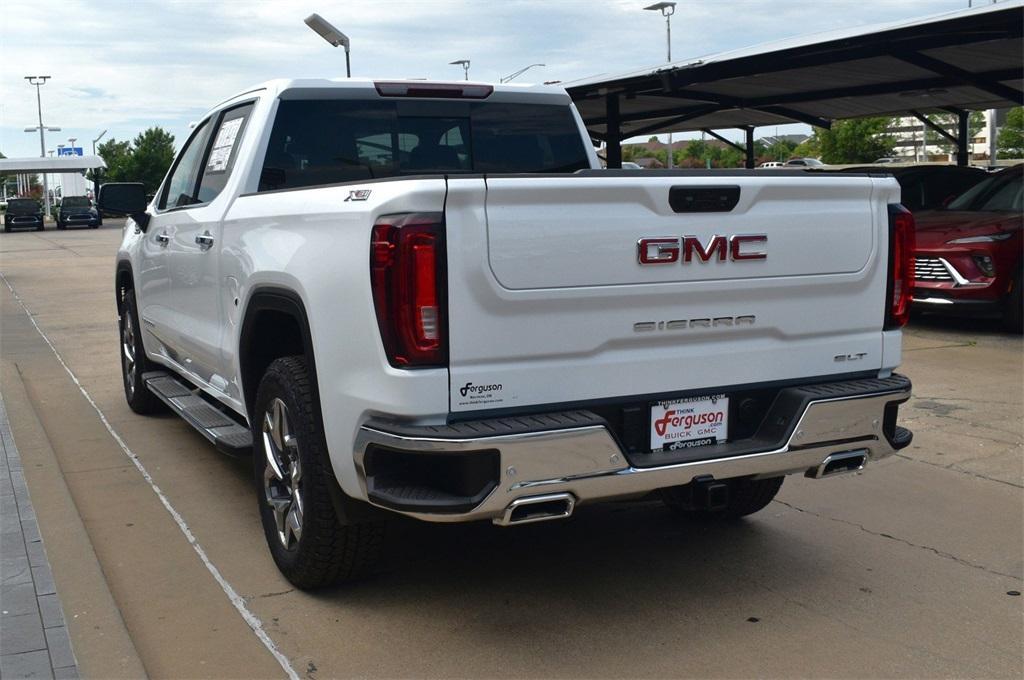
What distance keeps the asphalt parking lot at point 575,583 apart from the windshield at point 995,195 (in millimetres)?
5592

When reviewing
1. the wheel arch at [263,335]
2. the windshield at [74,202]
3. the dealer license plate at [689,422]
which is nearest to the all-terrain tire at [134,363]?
the wheel arch at [263,335]

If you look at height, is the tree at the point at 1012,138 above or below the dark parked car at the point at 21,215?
→ above

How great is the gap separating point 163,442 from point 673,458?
4262 millimetres

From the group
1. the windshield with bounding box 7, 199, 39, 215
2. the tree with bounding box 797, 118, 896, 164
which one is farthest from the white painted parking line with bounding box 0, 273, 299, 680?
the tree with bounding box 797, 118, 896, 164

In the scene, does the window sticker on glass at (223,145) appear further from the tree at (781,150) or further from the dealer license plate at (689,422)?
the tree at (781,150)

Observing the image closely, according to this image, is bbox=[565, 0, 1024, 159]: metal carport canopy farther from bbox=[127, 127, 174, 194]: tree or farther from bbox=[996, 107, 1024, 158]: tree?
bbox=[127, 127, 174, 194]: tree

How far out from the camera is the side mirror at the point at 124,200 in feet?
22.4

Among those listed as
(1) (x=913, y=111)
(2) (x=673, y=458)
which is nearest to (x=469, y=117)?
(2) (x=673, y=458)

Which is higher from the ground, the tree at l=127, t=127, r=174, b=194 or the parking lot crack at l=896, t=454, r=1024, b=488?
the tree at l=127, t=127, r=174, b=194

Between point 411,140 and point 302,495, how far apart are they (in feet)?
6.82

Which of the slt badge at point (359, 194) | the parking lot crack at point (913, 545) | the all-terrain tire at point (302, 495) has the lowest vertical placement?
the parking lot crack at point (913, 545)

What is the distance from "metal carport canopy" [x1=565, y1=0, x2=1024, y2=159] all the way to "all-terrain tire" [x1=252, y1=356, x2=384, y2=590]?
8.55 metres

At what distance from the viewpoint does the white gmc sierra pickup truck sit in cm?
351

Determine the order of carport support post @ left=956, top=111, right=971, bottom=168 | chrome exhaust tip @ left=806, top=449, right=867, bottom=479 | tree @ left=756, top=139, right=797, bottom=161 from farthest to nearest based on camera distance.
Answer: tree @ left=756, top=139, right=797, bottom=161 < carport support post @ left=956, top=111, right=971, bottom=168 < chrome exhaust tip @ left=806, top=449, right=867, bottom=479
